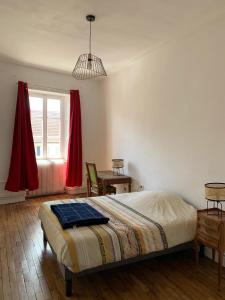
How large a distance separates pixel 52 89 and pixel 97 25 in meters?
2.45

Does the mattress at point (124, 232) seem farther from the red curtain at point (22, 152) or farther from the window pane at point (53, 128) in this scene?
the window pane at point (53, 128)

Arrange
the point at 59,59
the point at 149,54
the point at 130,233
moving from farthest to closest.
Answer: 1. the point at 59,59
2. the point at 149,54
3. the point at 130,233

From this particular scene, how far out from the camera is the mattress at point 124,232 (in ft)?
6.74

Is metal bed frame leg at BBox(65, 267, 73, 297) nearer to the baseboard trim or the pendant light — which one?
the pendant light

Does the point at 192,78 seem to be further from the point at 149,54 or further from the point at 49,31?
the point at 49,31

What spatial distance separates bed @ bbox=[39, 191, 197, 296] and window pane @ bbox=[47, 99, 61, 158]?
2.75m

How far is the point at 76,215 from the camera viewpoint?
2.47 meters

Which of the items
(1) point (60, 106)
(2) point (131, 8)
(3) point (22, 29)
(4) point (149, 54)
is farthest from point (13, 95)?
(2) point (131, 8)

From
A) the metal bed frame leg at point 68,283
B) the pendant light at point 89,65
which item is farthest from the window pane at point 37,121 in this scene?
the metal bed frame leg at point 68,283

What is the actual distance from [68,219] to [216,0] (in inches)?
108

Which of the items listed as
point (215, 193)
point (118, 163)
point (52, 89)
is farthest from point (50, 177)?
point (215, 193)

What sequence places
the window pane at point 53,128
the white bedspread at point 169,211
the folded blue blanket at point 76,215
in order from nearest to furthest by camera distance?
the folded blue blanket at point 76,215, the white bedspread at point 169,211, the window pane at point 53,128

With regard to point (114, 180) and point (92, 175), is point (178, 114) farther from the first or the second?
point (92, 175)

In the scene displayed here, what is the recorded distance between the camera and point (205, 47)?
2.93m
